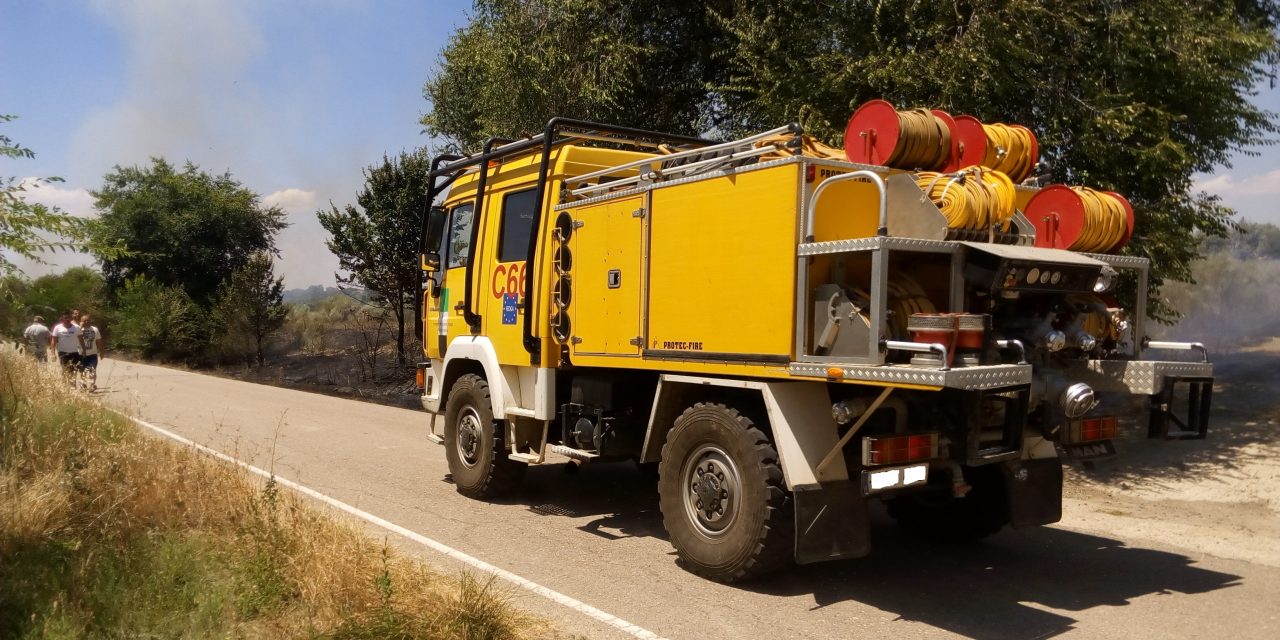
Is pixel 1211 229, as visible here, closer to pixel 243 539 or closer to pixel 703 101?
pixel 703 101

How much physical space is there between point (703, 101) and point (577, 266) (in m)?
8.71

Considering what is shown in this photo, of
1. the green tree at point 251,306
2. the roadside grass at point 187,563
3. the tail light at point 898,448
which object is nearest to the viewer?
the roadside grass at point 187,563

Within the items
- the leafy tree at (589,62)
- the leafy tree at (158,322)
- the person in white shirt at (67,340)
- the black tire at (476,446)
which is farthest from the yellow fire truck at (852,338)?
the leafy tree at (158,322)

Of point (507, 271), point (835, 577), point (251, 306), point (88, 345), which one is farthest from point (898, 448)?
point (251, 306)

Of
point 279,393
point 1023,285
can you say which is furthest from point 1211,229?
point 279,393

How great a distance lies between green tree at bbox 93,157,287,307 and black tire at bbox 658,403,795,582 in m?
30.3

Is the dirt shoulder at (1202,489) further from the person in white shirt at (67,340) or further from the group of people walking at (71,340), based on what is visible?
the person in white shirt at (67,340)

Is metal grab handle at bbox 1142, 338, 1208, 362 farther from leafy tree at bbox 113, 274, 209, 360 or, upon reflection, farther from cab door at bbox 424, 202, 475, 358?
leafy tree at bbox 113, 274, 209, 360

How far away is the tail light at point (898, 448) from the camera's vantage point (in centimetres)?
509

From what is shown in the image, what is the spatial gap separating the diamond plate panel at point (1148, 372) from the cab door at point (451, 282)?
5618 mm

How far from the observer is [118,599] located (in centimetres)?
474

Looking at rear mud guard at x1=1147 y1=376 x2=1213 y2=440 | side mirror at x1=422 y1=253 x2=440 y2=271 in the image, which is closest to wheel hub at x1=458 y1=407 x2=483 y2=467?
side mirror at x1=422 y1=253 x2=440 y2=271

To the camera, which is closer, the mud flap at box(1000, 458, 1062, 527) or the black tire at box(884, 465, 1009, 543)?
the mud flap at box(1000, 458, 1062, 527)

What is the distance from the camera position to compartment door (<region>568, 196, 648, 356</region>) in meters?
6.76
